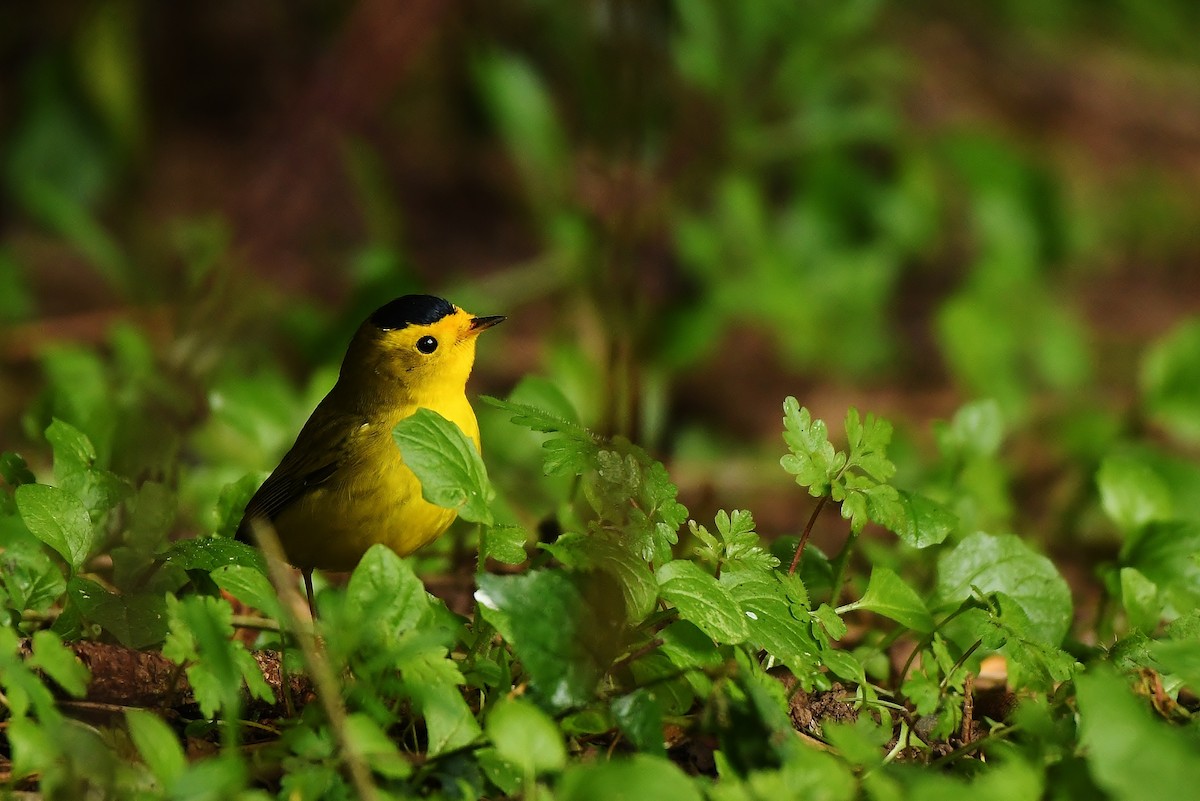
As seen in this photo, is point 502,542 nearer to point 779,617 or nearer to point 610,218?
point 779,617

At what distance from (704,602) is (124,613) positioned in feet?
3.12

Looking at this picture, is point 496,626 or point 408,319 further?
point 408,319

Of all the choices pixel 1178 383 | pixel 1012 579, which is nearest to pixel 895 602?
pixel 1012 579

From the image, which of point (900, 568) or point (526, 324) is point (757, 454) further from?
point (900, 568)

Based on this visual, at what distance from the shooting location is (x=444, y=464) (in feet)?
6.85

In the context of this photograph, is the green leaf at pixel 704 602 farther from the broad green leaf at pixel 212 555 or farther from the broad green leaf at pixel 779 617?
the broad green leaf at pixel 212 555

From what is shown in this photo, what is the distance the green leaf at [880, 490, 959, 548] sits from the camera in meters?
2.18

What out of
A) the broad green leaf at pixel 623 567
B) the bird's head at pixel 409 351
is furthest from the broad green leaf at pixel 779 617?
the bird's head at pixel 409 351

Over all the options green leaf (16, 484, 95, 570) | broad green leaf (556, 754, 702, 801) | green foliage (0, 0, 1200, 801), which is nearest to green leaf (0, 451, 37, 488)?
green foliage (0, 0, 1200, 801)

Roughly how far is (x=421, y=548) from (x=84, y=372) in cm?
157

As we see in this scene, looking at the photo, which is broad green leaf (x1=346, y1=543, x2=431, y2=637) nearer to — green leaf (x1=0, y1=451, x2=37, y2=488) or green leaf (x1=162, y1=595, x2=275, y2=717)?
green leaf (x1=162, y1=595, x2=275, y2=717)

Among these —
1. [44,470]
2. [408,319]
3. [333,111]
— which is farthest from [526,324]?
[408,319]

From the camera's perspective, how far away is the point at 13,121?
248 inches

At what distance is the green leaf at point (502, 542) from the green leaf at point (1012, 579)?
0.78 metres
